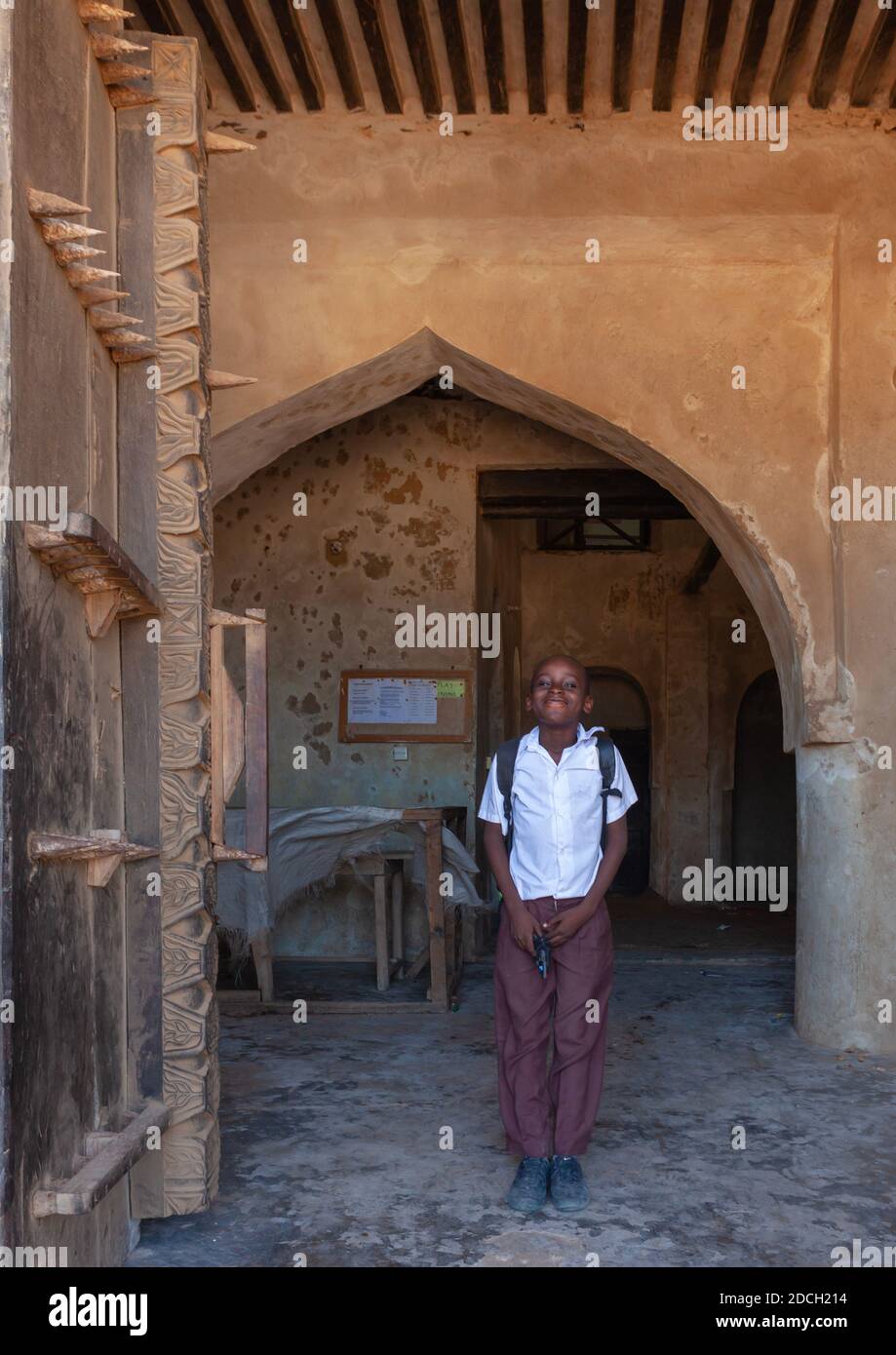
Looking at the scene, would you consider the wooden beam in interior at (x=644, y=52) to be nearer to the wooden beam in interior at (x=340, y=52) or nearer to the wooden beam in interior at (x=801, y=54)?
the wooden beam in interior at (x=801, y=54)

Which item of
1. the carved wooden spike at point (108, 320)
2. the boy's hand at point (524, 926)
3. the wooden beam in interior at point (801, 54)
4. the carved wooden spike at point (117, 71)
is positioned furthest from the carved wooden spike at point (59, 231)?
the wooden beam in interior at point (801, 54)

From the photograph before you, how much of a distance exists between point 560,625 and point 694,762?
1971 mm

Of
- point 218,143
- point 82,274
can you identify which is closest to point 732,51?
point 218,143

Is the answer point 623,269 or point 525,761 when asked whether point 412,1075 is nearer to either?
point 525,761

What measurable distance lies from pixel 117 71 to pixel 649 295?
2.80 metres

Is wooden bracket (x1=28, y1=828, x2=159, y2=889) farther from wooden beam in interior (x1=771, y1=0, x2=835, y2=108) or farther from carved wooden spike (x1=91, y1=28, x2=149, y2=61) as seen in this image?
wooden beam in interior (x1=771, y1=0, x2=835, y2=108)

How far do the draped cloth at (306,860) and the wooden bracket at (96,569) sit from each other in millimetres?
3323

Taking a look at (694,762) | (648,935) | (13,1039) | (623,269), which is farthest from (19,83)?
(694,762)

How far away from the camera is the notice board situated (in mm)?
7926

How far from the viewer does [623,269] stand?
5.54m

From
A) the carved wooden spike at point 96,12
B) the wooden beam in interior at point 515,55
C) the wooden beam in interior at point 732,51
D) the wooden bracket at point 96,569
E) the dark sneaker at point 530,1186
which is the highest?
the wooden beam in interior at point 515,55

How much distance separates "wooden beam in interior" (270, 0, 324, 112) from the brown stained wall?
178 centimetres

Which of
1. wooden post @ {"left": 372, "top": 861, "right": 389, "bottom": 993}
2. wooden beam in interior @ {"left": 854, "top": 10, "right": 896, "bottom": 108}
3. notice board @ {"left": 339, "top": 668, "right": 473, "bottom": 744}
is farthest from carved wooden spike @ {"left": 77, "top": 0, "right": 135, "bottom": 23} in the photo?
notice board @ {"left": 339, "top": 668, "right": 473, "bottom": 744}

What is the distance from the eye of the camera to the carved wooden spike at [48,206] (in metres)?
2.56
